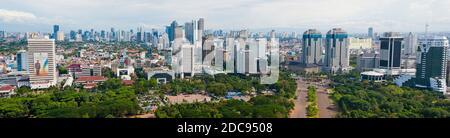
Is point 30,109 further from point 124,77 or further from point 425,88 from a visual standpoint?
point 425,88

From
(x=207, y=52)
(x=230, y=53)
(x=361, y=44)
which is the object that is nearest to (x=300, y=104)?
(x=230, y=53)

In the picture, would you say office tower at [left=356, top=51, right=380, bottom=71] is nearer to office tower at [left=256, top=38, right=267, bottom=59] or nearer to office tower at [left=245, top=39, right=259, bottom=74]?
office tower at [left=256, top=38, right=267, bottom=59]

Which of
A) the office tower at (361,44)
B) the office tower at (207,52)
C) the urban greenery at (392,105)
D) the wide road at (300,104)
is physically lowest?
the wide road at (300,104)

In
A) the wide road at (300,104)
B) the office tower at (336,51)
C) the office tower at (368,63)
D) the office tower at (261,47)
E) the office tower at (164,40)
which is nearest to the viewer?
the wide road at (300,104)

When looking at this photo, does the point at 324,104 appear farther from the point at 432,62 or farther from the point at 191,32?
the point at 191,32

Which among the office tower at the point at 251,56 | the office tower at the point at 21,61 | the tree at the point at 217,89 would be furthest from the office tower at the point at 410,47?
the office tower at the point at 21,61

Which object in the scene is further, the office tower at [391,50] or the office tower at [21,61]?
the office tower at [391,50]

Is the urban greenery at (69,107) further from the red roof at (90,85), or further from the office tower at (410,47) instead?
the office tower at (410,47)
